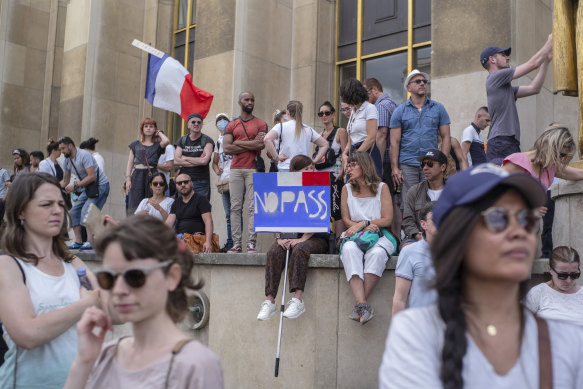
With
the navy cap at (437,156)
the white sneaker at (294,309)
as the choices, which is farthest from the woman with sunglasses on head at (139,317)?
the navy cap at (437,156)

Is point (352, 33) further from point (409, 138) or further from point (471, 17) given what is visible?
point (409, 138)

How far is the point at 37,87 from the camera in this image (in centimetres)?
1953

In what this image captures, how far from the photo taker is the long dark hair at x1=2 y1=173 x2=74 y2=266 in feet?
11.1

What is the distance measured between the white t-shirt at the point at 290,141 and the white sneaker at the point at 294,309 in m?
2.54

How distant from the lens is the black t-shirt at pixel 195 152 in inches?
400

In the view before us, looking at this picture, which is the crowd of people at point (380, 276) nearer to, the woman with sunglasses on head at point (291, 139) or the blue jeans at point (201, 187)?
the woman with sunglasses on head at point (291, 139)

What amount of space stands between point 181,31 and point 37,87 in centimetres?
567

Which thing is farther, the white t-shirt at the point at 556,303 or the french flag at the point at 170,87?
the french flag at the point at 170,87

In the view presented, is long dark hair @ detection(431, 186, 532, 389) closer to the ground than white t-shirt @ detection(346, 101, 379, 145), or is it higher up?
closer to the ground

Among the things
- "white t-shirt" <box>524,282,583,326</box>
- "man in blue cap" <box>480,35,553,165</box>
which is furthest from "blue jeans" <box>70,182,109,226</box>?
"white t-shirt" <box>524,282,583,326</box>

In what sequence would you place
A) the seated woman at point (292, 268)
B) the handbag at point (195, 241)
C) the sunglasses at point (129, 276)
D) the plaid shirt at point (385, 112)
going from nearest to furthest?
the sunglasses at point (129, 276), the seated woman at point (292, 268), the plaid shirt at point (385, 112), the handbag at point (195, 241)

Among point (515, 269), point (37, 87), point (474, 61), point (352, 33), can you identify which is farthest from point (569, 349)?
point (37, 87)

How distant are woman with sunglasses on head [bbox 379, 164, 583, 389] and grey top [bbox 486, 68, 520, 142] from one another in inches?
218

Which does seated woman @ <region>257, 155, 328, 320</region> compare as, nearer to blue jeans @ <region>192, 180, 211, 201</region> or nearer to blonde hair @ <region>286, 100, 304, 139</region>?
blonde hair @ <region>286, 100, 304, 139</region>
